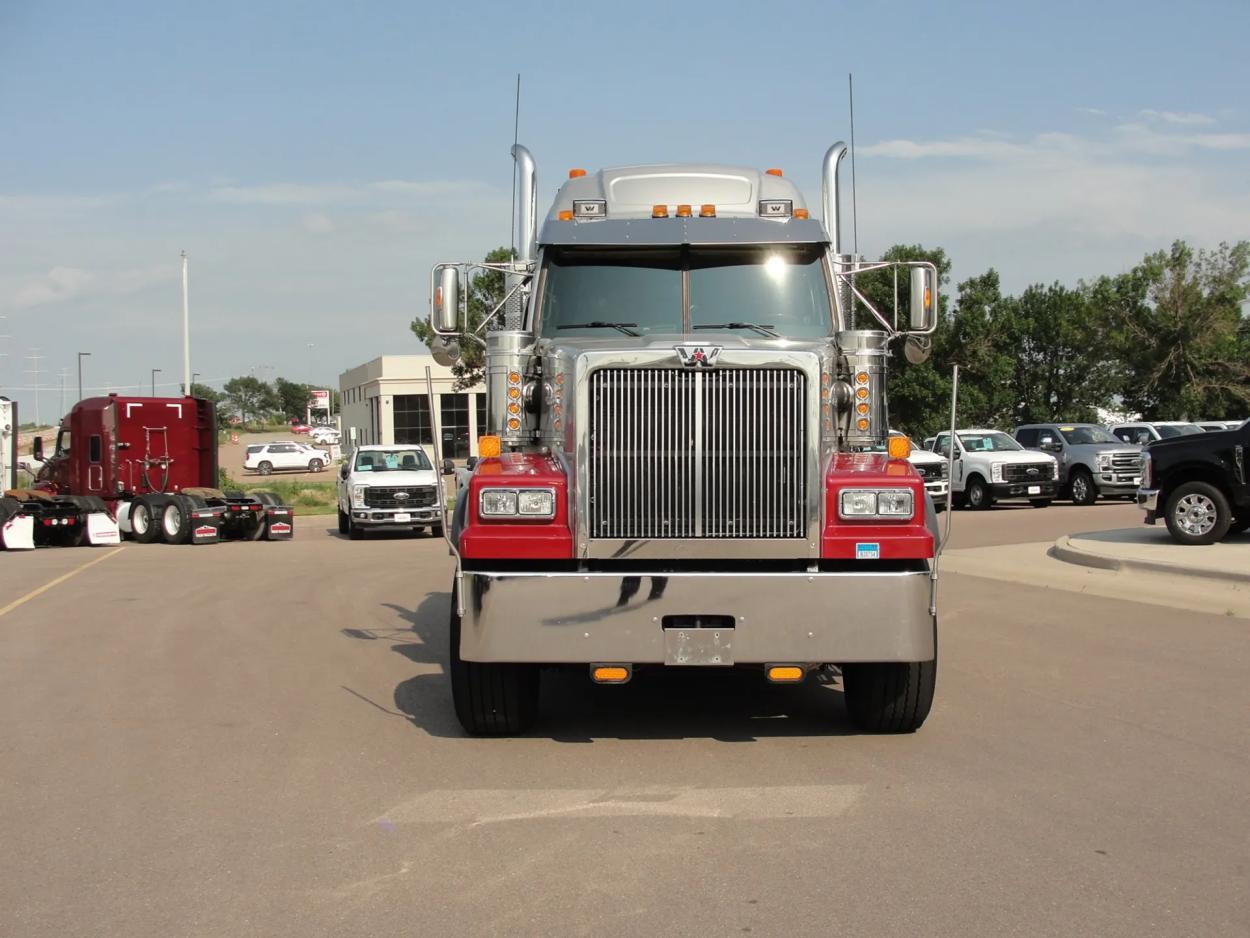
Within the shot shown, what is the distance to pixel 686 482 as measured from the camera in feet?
23.6

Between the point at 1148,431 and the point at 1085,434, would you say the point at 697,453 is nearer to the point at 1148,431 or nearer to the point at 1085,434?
the point at 1085,434

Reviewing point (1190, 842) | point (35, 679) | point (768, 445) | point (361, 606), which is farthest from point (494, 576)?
point (361, 606)

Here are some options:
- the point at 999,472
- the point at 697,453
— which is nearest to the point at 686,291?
the point at 697,453

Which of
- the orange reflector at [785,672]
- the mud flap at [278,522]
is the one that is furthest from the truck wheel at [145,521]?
the orange reflector at [785,672]

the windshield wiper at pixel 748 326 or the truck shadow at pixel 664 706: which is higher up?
the windshield wiper at pixel 748 326

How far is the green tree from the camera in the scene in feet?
159

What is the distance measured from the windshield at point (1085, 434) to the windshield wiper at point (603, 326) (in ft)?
84.8

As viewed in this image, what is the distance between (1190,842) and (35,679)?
8.09 metres

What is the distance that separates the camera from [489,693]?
7586 mm

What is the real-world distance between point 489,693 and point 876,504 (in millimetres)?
2377

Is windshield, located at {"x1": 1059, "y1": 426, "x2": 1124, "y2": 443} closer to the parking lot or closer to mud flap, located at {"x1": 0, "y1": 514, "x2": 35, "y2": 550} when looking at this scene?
the parking lot

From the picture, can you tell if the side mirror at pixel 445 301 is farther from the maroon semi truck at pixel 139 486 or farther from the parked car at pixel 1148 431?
the parked car at pixel 1148 431

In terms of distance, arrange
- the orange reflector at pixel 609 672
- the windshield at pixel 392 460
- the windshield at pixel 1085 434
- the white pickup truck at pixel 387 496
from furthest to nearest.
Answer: the windshield at pixel 1085 434 → the windshield at pixel 392 460 → the white pickup truck at pixel 387 496 → the orange reflector at pixel 609 672

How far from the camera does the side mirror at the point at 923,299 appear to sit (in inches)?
345
